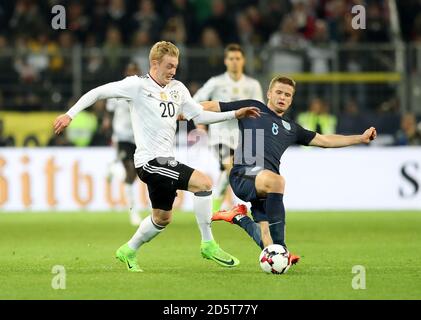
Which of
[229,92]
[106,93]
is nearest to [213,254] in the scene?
[106,93]

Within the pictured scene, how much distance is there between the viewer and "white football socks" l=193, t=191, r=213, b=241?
1016 cm

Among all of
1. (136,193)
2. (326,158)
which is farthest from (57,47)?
(326,158)

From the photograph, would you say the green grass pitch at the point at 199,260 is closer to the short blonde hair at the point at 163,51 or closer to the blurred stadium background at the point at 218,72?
the blurred stadium background at the point at 218,72

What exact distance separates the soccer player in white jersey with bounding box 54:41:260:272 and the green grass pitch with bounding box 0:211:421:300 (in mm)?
390

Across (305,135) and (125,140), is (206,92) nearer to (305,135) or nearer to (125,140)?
(125,140)

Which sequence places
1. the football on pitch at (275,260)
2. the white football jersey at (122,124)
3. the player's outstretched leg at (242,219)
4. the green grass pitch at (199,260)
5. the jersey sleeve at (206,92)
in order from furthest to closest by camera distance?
1. the white football jersey at (122,124)
2. the jersey sleeve at (206,92)
3. the player's outstretched leg at (242,219)
4. the football on pitch at (275,260)
5. the green grass pitch at (199,260)

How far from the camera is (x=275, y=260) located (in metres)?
9.70

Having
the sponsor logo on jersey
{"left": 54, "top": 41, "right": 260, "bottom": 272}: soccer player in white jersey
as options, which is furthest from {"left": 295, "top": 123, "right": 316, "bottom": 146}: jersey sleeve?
{"left": 54, "top": 41, "right": 260, "bottom": 272}: soccer player in white jersey

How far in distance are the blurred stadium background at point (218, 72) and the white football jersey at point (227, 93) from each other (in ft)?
4.96

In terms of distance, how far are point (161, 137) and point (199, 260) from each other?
168 centimetres

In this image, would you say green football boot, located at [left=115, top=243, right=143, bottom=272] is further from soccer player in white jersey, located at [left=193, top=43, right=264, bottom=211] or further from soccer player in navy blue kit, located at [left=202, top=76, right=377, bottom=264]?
soccer player in white jersey, located at [left=193, top=43, right=264, bottom=211]

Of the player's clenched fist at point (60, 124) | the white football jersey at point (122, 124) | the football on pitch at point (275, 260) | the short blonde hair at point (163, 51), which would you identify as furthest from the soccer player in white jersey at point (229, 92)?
the player's clenched fist at point (60, 124)

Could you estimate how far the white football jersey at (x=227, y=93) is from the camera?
15.6 metres
